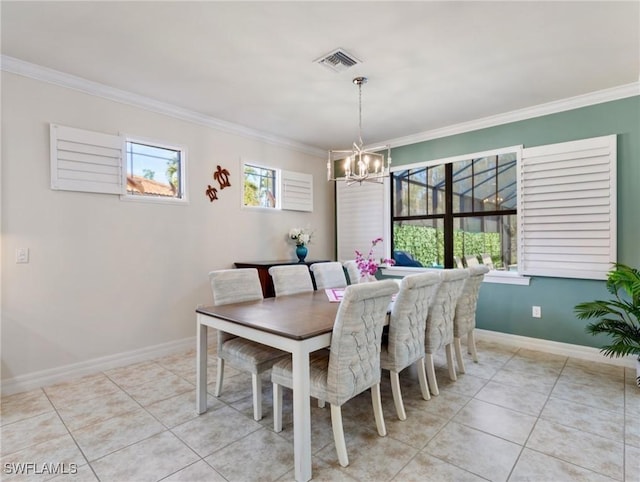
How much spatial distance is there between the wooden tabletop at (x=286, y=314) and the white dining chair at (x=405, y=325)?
16.6 inches

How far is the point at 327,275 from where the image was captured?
351 centimetres

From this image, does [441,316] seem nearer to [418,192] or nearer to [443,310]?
[443,310]

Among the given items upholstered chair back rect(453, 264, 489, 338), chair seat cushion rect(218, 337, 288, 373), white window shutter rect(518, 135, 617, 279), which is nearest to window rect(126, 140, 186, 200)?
chair seat cushion rect(218, 337, 288, 373)

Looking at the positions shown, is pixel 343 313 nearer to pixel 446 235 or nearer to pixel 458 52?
pixel 458 52

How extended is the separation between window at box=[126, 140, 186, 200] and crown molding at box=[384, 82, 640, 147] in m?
2.91

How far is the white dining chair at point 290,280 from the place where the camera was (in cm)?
301

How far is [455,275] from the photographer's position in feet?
8.62

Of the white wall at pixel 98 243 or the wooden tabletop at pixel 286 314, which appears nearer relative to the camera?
the wooden tabletop at pixel 286 314

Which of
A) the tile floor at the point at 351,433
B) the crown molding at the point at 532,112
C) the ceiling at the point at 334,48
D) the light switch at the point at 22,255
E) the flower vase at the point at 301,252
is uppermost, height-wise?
the ceiling at the point at 334,48

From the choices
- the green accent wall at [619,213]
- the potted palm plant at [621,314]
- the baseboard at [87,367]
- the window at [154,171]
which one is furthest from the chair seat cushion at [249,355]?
the green accent wall at [619,213]

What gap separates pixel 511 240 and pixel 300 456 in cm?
339

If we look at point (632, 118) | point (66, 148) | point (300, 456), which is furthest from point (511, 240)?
point (66, 148)

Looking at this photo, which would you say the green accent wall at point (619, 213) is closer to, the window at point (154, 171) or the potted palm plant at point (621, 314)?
the potted palm plant at point (621, 314)

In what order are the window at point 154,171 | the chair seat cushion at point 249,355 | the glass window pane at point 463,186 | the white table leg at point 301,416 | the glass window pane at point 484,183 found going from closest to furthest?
1. the white table leg at point 301,416
2. the chair seat cushion at point 249,355
3. the window at point 154,171
4. the glass window pane at point 484,183
5. the glass window pane at point 463,186
